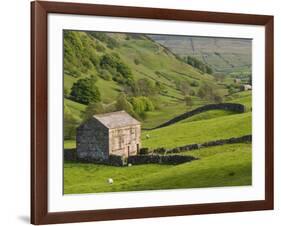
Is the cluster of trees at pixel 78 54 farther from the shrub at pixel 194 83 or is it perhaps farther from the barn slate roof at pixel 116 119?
the shrub at pixel 194 83

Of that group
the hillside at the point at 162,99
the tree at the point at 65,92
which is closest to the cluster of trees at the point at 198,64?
the hillside at the point at 162,99

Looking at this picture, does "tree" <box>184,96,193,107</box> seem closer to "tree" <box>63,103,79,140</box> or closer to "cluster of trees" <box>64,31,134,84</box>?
"cluster of trees" <box>64,31,134,84</box>

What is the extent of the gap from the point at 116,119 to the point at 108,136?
49 millimetres

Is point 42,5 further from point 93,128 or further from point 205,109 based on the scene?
point 205,109

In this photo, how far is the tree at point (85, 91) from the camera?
1.91 meters

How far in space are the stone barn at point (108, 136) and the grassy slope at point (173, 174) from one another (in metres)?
0.04

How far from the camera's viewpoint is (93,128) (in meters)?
1.93

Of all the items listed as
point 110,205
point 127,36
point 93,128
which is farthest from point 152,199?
point 127,36

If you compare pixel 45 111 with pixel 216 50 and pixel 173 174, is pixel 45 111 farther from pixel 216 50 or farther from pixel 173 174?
pixel 216 50

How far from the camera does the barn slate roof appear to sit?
1.94 metres

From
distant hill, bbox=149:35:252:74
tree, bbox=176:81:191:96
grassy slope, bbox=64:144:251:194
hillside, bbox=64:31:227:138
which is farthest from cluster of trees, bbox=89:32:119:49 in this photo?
grassy slope, bbox=64:144:251:194

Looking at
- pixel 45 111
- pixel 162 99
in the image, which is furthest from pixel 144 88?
pixel 45 111

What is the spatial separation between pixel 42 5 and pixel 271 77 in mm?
701

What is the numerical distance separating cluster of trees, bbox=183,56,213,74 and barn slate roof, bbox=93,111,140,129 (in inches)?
8.9
